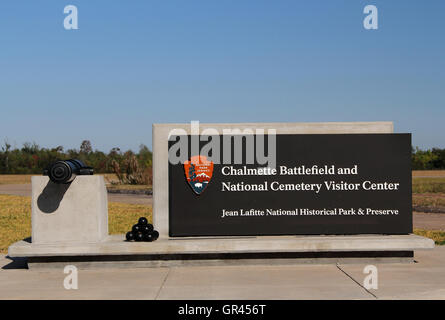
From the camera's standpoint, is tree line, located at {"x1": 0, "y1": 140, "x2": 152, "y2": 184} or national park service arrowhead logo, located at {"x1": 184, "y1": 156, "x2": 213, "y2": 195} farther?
tree line, located at {"x1": 0, "y1": 140, "x2": 152, "y2": 184}

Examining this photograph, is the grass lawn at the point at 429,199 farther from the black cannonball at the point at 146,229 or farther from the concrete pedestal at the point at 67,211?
the concrete pedestal at the point at 67,211

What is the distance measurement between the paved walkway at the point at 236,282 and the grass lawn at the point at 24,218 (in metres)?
4.50

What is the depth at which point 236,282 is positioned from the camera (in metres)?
8.80

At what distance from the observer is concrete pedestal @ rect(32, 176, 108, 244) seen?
10.1 meters

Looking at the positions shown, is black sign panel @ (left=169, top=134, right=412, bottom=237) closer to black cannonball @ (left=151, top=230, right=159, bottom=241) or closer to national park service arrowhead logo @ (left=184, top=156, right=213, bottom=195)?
national park service arrowhead logo @ (left=184, top=156, right=213, bottom=195)

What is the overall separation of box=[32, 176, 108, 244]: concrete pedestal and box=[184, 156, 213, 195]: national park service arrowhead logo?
64.9 inches

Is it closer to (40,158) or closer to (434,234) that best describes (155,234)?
(434,234)

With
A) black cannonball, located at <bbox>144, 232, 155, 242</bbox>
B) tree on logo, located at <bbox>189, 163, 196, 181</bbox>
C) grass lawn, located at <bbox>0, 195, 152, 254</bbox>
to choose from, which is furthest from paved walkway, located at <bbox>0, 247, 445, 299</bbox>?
grass lawn, located at <bbox>0, 195, 152, 254</bbox>

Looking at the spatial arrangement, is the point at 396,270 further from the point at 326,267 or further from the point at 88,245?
the point at 88,245

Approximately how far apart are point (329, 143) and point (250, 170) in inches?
61.9

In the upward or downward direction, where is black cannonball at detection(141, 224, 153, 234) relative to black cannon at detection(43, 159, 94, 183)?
downward
